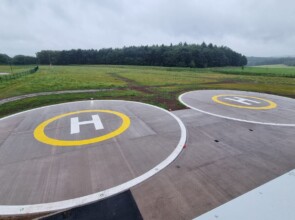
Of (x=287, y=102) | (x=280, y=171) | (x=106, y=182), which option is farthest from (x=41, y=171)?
(x=287, y=102)

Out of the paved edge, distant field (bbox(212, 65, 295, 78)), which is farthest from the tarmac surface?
distant field (bbox(212, 65, 295, 78))

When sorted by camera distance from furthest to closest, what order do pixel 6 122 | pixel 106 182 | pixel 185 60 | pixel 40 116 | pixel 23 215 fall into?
1. pixel 185 60
2. pixel 40 116
3. pixel 6 122
4. pixel 106 182
5. pixel 23 215

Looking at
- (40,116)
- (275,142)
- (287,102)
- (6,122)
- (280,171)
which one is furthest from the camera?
(287,102)

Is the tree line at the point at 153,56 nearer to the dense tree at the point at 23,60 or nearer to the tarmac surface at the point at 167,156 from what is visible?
the dense tree at the point at 23,60

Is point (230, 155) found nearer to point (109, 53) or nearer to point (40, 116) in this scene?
point (40, 116)

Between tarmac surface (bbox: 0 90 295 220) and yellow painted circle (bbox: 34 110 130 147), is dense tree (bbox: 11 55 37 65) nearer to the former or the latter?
tarmac surface (bbox: 0 90 295 220)

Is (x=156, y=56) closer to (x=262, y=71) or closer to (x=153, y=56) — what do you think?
(x=153, y=56)

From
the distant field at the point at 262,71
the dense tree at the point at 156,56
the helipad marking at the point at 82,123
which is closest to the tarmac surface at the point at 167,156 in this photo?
the helipad marking at the point at 82,123

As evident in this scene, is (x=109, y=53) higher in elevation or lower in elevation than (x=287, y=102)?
higher
